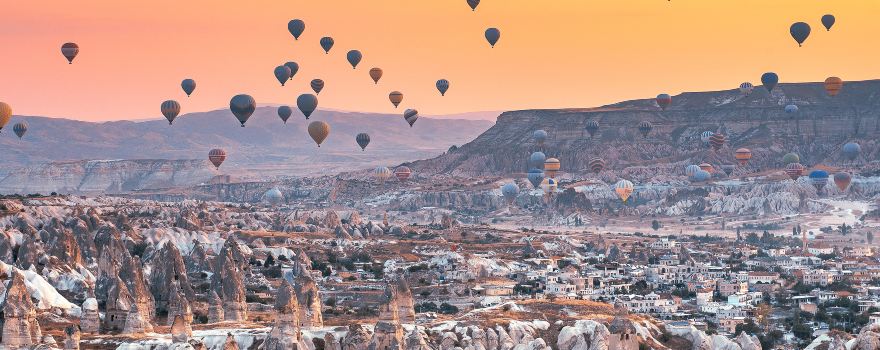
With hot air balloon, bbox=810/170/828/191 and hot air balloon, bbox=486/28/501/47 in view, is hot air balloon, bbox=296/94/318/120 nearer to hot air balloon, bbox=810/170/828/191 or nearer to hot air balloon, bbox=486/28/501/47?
hot air balloon, bbox=486/28/501/47

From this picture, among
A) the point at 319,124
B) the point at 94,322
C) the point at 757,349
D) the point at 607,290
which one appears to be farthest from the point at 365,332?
the point at 319,124

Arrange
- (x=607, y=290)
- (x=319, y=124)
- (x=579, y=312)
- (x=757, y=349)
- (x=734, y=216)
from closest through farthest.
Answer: (x=757, y=349), (x=579, y=312), (x=607, y=290), (x=319, y=124), (x=734, y=216)

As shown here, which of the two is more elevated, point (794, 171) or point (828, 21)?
point (828, 21)

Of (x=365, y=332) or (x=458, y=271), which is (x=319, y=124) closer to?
(x=458, y=271)

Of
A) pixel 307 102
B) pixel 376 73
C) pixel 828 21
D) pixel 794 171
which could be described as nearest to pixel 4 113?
pixel 307 102

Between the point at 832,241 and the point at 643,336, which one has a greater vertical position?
the point at 832,241

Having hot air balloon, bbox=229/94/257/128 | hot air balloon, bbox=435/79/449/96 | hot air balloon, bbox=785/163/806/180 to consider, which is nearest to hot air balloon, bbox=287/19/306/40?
hot air balloon, bbox=229/94/257/128

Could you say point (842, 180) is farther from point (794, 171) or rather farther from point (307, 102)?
point (307, 102)

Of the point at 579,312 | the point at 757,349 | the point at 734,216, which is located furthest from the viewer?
the point at 734,216

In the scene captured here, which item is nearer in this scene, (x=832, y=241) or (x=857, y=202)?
(x=832, y=241)
